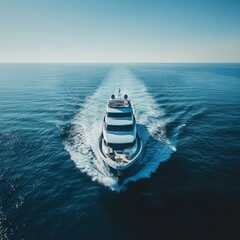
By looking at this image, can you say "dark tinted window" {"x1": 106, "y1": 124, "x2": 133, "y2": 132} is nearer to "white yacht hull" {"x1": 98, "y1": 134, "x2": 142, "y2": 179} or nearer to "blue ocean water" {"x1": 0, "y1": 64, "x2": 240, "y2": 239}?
"blue ocean water" {"x1": 0, "y1": 64, "x2": 240, "y2": 239}

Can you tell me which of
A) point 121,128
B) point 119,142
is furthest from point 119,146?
point 121,128

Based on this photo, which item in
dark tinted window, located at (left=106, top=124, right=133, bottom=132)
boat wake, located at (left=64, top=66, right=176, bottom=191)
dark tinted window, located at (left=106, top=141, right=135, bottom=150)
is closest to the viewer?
boat wake, located at (left=64, top=66, right=176, bottom=191)

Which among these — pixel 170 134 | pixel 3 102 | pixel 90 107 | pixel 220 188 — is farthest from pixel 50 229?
pixel 3 102

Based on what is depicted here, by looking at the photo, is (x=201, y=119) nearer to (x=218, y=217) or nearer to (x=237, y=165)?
(x=237, y=165)

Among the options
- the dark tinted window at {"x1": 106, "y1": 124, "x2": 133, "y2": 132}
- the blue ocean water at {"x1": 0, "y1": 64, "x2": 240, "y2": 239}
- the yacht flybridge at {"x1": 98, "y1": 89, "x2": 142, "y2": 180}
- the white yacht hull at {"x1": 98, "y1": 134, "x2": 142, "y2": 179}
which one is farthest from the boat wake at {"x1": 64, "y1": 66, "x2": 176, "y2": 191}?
the dark tinted window at {"x1": 106, "y1": 124, "x2": 133, "y2": 132}

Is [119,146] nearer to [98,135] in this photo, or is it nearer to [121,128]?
[121,128]

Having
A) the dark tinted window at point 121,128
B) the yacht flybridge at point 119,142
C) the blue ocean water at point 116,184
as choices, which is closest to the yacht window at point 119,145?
the yacht flybridge at point 119,142
